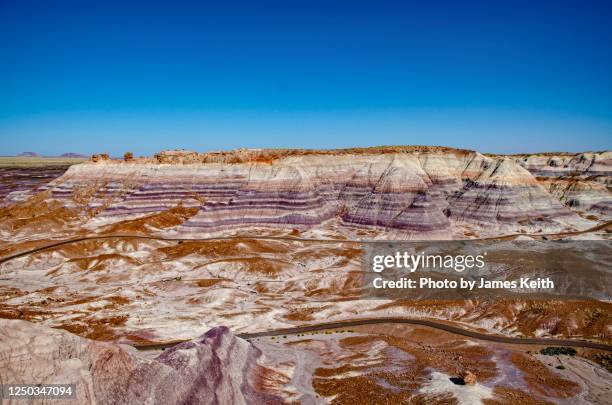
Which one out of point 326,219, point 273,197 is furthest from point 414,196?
point 273,197

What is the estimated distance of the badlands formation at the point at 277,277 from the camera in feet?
106

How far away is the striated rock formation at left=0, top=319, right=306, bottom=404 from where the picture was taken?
21.5m

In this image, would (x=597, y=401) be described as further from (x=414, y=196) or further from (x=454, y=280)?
(x=414, y=196)

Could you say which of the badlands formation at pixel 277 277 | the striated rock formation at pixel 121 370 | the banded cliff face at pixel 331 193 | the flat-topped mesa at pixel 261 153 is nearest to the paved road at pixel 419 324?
the badlands formation at pixel 277 277

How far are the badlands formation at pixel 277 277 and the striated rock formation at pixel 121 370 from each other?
4.4 inches

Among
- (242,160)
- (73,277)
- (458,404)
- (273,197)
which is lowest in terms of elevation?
(73,277)

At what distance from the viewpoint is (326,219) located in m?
126

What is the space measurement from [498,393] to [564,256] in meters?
51.9

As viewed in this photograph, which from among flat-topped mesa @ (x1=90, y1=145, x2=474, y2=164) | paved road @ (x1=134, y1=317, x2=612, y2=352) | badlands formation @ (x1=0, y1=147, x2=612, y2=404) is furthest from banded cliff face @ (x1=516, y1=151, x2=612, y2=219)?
paved road @ (x1=134, y1=317, x2=612, y2=352)

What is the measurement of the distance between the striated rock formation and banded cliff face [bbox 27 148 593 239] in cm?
8534

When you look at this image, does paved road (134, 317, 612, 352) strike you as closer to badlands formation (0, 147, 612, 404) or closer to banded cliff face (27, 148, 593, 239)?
badlands formation (0, 147, 612, 404)

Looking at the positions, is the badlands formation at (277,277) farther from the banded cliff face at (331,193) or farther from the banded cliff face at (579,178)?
the banded cliff face at (579,178)

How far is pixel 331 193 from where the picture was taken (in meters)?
134

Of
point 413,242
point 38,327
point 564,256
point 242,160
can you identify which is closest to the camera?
point 38,327
